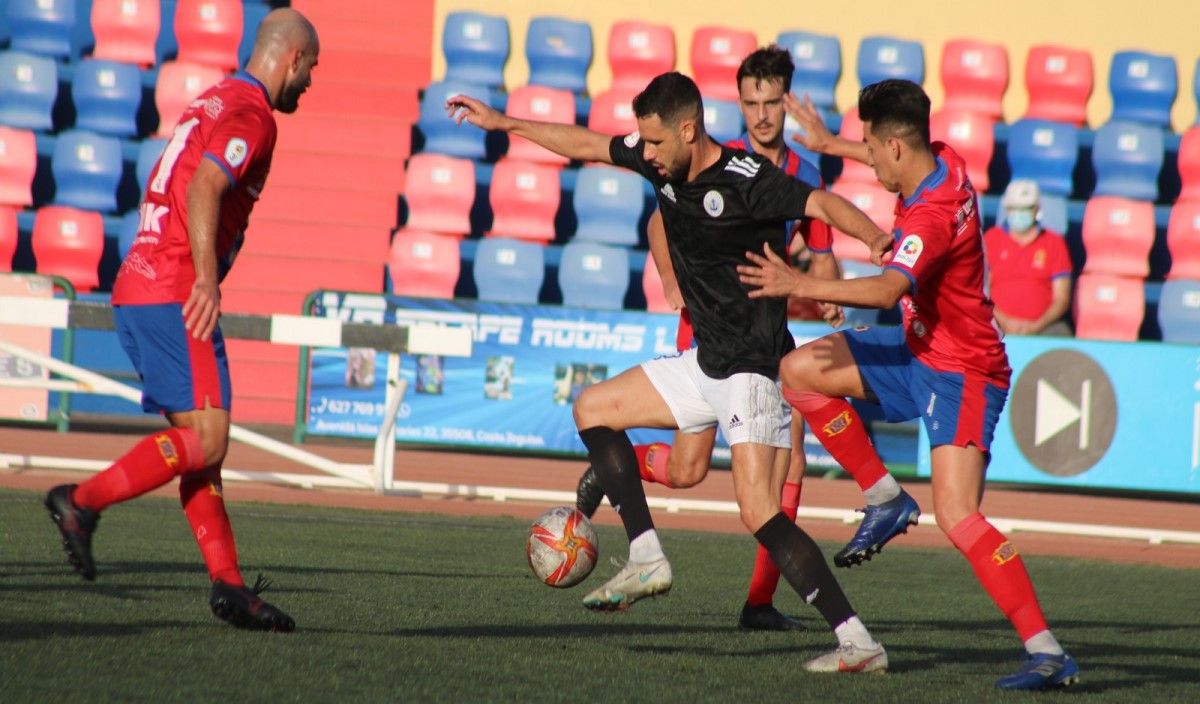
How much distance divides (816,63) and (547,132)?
12344 millimetres

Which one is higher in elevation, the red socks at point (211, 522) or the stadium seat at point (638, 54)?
the stadium seat at point (638, 54)

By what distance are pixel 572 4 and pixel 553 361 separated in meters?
6.79

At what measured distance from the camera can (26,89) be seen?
17.1 metres

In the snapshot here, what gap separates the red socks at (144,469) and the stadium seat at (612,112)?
11.6 metres

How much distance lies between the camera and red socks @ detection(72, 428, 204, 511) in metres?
5.52

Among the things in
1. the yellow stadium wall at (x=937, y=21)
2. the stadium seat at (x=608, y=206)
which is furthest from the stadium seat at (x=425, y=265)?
the yellow stadium wall at (x=937, y=21)

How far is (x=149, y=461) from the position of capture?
5555 millimetres

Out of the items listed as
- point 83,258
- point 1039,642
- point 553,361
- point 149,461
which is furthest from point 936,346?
point 83,258

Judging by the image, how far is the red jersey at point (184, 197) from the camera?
5656 millimetres

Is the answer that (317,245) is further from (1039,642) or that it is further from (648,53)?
(1039,642)

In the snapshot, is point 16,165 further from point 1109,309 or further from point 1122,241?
point 1122,241

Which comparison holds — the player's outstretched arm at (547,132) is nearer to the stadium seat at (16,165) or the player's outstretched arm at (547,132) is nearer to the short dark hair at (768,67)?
the short dark hair at (768,67)

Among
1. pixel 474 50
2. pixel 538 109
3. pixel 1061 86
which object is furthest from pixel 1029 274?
pixel 474 50

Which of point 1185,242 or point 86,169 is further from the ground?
point 1185,242
